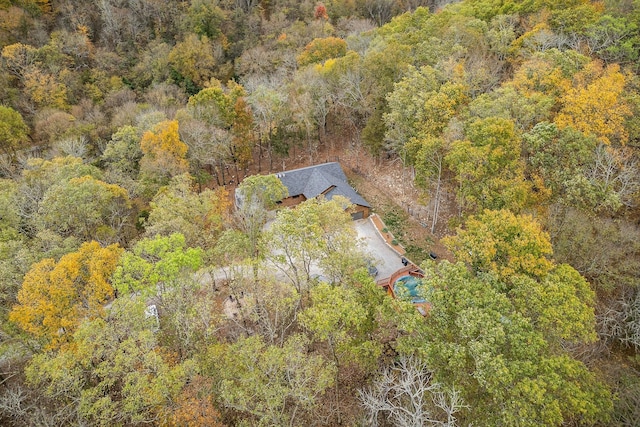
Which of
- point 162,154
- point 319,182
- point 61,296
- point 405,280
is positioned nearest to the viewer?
point 61,296

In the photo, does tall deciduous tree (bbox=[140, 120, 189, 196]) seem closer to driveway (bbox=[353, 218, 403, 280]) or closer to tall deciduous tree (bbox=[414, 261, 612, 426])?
driveway (bbox=[353, 218, 403, 280])

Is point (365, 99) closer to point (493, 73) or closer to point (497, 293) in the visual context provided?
point (493, 73)

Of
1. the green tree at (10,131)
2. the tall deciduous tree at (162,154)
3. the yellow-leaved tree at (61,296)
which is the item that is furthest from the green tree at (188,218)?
the green tree at (10,131)

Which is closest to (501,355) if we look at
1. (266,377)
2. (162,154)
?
(266,377)

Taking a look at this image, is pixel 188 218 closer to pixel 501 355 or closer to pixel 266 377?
pixel 266 377

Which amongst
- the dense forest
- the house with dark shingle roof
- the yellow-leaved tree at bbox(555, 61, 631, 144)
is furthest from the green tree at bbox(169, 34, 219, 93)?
the yellow-leaved tree at bbox(555, 61, 631, 144)

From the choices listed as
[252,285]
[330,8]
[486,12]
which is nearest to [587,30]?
[486,12]

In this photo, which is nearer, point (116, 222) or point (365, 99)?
point (116, 222)
